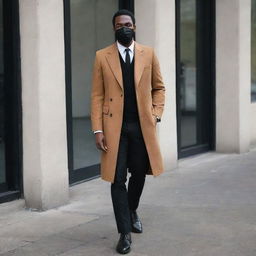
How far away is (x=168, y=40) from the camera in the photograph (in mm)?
8883

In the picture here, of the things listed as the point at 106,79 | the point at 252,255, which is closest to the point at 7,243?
the point at 106,79

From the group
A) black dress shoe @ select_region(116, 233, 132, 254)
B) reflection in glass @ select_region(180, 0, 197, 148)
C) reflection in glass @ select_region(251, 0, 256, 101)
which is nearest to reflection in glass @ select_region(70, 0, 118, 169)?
reflection in glass @ select_region(180, 0, 197, 148)

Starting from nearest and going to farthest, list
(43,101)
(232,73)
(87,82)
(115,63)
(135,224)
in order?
(115,63), (135,224), (43,101), (87,82), (232,73)

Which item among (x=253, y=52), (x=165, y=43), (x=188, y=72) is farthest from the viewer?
(x=253, y=52)

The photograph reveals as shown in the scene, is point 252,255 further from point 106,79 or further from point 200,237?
point 106,79

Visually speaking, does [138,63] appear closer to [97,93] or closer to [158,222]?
[97,93]

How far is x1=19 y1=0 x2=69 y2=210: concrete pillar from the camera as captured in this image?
255 inches

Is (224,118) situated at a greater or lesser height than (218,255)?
greater

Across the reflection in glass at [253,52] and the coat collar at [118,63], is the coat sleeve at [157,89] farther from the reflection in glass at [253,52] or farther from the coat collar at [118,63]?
the reflection in glass at [253,52]

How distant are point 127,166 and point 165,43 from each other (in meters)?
3.82

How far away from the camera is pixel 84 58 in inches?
323

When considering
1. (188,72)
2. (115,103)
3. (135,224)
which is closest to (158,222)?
(135,224)

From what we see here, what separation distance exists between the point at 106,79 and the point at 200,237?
5.48ft

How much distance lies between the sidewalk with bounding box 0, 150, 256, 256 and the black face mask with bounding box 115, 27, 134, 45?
1775 millimetres
